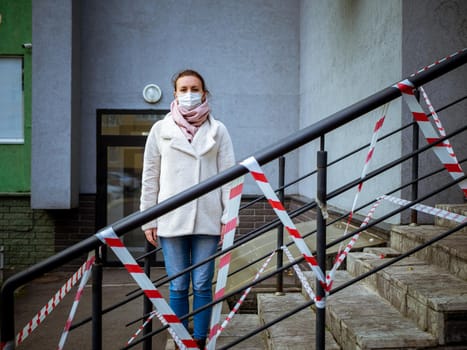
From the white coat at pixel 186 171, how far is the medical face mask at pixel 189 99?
0.11 meters

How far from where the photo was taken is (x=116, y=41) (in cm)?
763

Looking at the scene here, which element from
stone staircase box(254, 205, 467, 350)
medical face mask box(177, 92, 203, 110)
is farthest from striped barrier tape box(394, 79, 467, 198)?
medical face mask box(177, 92, 203, 110)

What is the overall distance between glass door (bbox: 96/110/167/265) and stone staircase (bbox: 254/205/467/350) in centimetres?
517

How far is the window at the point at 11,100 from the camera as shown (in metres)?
7.57

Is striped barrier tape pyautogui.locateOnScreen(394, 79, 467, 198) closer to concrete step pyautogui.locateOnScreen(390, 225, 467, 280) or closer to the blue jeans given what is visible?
concrete step pyautogui.locateOnScreen(390, 225, 467, 280)

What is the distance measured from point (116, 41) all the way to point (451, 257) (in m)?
6.77

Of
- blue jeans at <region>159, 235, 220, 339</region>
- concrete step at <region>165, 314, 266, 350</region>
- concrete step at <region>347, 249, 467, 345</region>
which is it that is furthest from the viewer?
concrete step at <region>165, 314, 266, 350</region>

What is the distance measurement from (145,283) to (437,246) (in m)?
1.73

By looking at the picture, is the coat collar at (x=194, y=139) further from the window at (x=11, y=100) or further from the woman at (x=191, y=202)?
the window at (x=11, y=100)

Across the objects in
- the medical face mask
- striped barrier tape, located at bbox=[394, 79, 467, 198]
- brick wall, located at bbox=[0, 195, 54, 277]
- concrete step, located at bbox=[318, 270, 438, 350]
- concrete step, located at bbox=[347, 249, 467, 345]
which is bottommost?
Answer: brick wall, located at bbox=[0, 195, 54, 277]

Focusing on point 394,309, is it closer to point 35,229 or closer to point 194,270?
point 194,270

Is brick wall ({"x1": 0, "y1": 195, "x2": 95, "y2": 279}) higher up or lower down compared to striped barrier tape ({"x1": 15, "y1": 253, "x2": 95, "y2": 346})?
lower down

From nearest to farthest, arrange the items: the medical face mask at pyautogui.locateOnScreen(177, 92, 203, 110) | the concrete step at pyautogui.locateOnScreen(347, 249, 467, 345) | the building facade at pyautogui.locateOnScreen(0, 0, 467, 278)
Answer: the concrete step at pyautogui.locateOnScreen(347, 249, 467, 345) < the medical face mask at pyautogui.locateOnScreen(177, 92, 203, 110) < the building facade at pyautogui.locateOnScreen(0, 0, 467, 278)

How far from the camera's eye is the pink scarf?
2.38 metres
